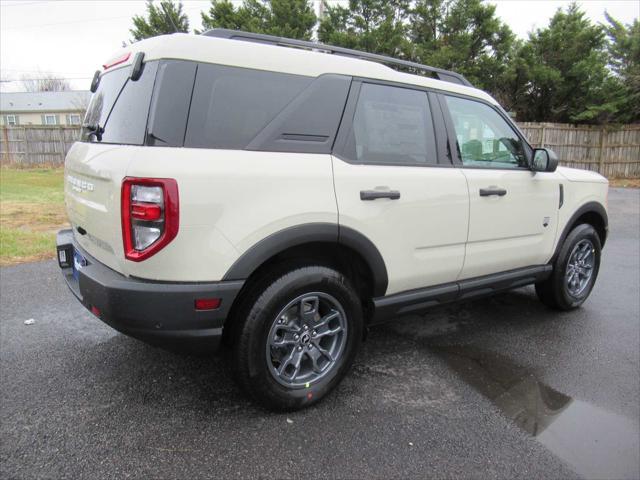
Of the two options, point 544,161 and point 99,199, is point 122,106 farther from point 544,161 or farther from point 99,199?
point 544,161

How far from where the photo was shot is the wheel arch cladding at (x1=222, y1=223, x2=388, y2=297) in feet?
7.64

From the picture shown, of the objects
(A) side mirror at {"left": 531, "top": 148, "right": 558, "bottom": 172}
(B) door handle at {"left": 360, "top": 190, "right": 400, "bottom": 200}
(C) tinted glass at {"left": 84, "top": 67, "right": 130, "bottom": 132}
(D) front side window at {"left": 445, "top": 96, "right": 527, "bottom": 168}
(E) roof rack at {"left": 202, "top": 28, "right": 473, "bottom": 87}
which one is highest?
(E) roof rack at {"left": 202, "top": 28, "right": 473, "bottom": 87}

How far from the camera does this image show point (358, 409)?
274 centimetres

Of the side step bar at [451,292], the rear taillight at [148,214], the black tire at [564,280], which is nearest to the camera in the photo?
the rear taillight at [148,214]

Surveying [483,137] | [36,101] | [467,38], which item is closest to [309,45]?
[483,137]

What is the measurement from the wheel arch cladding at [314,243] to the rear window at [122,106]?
0.75 meters

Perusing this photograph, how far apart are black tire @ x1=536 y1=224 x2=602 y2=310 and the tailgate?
3589mm

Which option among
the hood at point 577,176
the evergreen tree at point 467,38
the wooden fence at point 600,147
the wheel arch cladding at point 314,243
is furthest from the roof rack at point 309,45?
the wooden fence at point 600,147

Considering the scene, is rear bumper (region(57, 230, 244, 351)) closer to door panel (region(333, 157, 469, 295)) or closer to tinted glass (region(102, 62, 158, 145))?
tinted glass (region(102, 62, 158, 145))

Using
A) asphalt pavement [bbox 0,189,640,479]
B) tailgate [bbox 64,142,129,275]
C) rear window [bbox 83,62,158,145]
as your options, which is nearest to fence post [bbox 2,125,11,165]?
asphalt pavement [bbox 0,189,640,479]

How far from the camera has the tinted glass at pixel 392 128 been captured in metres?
2.80

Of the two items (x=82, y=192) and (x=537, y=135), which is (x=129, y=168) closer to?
(x=82, y=192)

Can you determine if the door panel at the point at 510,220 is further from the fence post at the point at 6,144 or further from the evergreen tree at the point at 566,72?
the fence post at the point at 6,144

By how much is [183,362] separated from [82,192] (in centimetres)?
131
